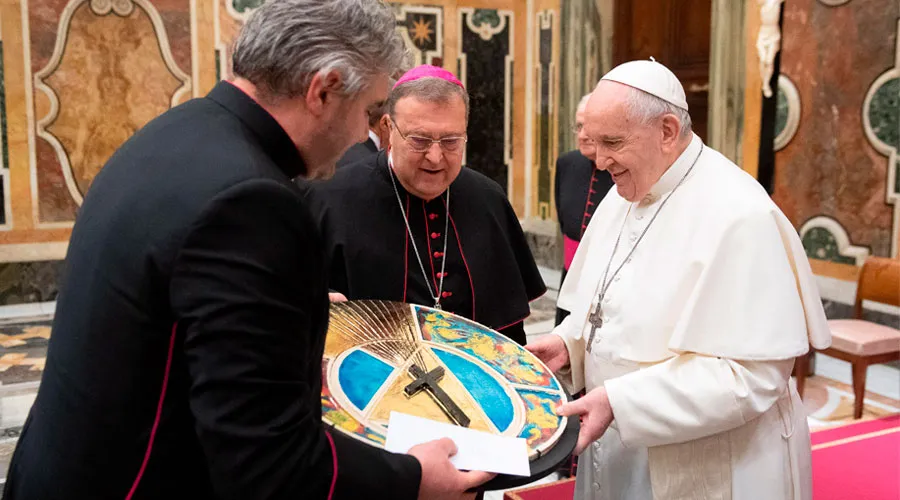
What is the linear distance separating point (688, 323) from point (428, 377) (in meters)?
0.68

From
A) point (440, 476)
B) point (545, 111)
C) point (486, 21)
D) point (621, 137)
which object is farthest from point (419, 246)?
point (486, 21)

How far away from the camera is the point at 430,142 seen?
2.48m

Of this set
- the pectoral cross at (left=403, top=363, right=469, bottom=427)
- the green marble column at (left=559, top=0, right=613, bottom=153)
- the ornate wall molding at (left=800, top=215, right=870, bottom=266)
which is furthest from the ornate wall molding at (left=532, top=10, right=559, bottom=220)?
the pectoral cross at (left=403, top=363, right=469, bottom=427)

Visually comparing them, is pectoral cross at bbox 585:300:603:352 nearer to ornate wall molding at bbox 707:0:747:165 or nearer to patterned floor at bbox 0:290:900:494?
patterned floor at bbox 0:290:900:494

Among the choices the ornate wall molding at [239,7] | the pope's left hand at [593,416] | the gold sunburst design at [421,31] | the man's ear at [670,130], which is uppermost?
the ornate wall molding at [239,7]

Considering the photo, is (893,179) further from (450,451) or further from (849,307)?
(450,451)

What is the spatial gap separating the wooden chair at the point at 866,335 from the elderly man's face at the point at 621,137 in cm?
322

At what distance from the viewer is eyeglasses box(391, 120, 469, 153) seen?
2.47 meters

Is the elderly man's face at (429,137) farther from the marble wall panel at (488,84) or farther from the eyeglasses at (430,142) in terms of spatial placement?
the marble wall panel at (488,84)

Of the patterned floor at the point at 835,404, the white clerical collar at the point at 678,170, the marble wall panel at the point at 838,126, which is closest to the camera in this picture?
the white clerical collar at the point at 678,170

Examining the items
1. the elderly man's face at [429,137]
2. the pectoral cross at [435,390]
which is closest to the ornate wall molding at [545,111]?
the elderly man's face at [429,137]

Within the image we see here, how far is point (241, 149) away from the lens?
4.06 feet

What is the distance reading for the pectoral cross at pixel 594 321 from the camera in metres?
2.27

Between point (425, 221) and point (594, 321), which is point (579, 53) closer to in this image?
point (425, 221)
